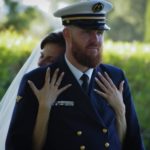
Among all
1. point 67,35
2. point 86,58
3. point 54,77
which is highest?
point 67,35

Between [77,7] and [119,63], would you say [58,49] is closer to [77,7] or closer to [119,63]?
[77,7]

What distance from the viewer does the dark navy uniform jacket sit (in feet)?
12.7

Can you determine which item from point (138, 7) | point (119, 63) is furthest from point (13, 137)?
point (138, 7)

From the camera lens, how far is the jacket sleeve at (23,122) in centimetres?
384

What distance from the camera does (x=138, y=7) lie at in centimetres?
2055

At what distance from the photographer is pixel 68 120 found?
3.89 m

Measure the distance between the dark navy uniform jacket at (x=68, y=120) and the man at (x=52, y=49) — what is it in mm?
389

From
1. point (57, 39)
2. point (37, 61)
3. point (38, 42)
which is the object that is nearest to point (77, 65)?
point (57, 39)

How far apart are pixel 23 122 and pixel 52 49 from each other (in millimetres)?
746

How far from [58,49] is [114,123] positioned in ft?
2.21

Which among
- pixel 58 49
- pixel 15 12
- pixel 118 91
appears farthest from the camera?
pixel 15 12

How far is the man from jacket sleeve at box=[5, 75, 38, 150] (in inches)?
20.6

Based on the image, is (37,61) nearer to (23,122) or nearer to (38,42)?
(23,122)

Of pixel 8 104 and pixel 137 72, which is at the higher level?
pixel 8 104
